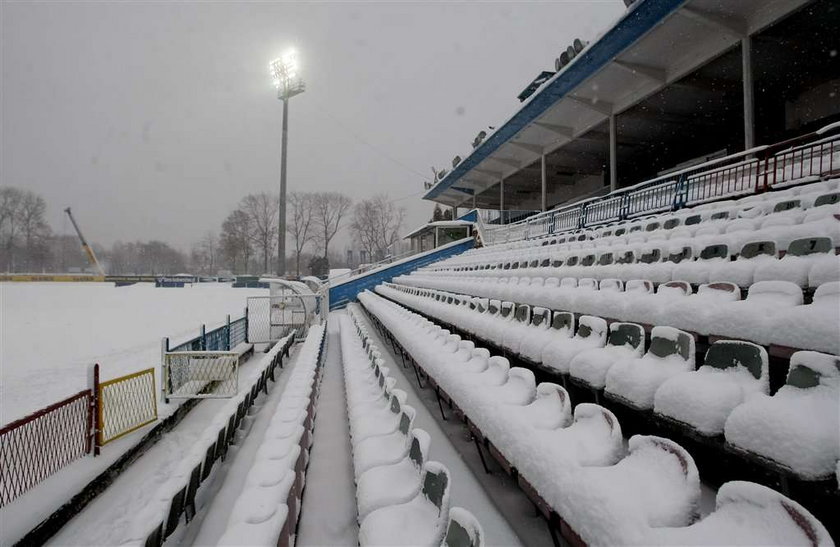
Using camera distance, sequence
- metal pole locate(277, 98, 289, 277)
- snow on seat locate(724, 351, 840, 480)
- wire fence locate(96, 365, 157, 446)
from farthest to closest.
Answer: metal pole locate(277, 98, 289, 277)
wire fence locate(96, 365, 157, 446)
snow on seat locate(724, 351, 840, 480)

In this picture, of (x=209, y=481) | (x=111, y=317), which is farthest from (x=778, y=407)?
(x=111, y=317)

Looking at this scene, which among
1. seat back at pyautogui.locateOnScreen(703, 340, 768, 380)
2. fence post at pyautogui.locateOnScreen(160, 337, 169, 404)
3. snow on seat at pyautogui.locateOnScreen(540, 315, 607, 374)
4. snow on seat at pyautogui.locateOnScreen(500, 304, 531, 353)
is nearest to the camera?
seat back at pyautogui.locateOnScreen(703, 340, 768, 380)

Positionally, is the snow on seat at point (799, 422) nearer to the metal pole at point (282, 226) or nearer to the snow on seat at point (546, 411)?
the snow on seat at point (546, 411)

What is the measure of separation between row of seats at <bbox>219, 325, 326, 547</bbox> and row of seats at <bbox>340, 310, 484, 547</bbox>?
0.35 metres

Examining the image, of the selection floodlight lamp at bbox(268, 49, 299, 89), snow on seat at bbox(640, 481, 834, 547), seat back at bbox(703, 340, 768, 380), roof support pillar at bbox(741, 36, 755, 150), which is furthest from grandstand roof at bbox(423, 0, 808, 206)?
floodlight lamp at bbox(268, 49, 299, 89)

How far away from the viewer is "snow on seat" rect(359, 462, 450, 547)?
1.42 metres

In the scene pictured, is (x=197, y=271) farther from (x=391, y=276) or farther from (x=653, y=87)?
(x=653, y=87)

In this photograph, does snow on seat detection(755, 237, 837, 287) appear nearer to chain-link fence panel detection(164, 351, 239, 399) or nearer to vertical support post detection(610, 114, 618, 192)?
chain-link fence panel detection(164, 351, 239, 399)

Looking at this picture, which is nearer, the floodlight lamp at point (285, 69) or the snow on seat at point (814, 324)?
the snow on seat at point (814, 324)

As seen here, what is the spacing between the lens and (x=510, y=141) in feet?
61.9

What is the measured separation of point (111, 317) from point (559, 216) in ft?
67.2

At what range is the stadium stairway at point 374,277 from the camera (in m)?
17.7

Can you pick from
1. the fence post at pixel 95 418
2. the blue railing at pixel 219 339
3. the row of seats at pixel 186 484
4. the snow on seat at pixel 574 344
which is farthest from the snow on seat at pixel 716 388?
the blue railing at pixel 219 339

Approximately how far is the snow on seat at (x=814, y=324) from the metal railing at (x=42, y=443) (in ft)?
21.1
